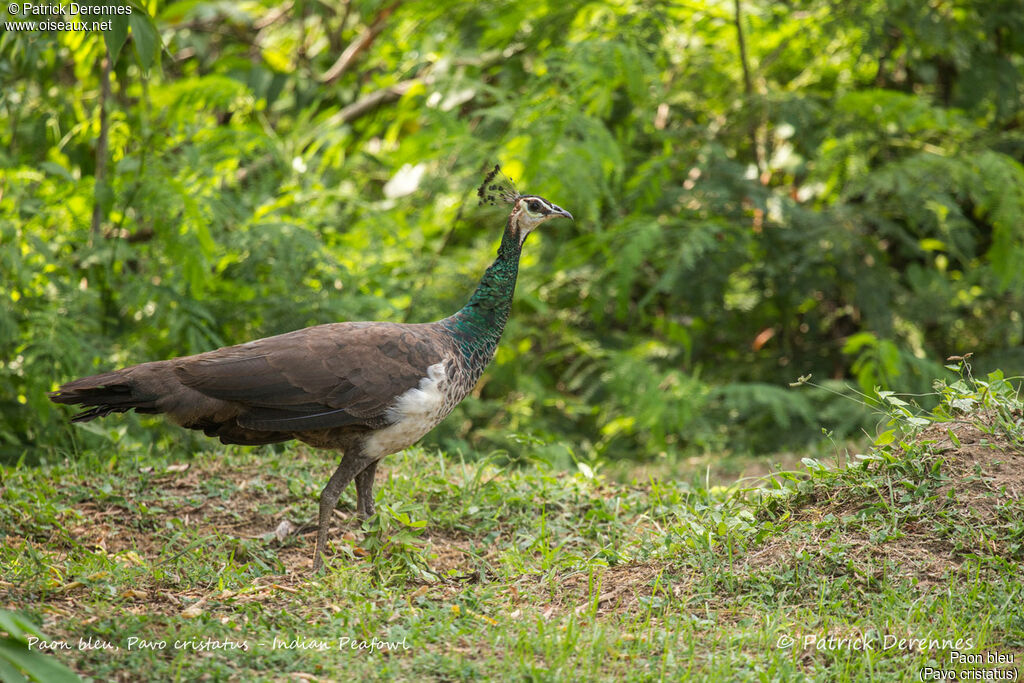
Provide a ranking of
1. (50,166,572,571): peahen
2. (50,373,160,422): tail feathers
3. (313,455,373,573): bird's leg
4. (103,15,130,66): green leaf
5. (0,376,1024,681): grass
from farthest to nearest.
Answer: (313,455,373,573): bird's leg, (50,166,572,571): peahen, (50,373,160,422): tail feathers, (103,15,130,66): green leaf, (0,376,1024,681): grass

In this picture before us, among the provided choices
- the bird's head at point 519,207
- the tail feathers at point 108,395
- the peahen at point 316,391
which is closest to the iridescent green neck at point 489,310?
the bird's head at point 519,207

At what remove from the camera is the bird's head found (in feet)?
17.0

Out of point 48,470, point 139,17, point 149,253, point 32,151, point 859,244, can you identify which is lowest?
point 859,244

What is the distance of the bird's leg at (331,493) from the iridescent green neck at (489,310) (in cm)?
89

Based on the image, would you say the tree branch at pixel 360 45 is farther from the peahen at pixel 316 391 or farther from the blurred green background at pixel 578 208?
the peahen at pixel 316 391

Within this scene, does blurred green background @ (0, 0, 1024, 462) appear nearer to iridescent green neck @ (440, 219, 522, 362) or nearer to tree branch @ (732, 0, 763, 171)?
tree branch @ (732, 0, 763, 171)

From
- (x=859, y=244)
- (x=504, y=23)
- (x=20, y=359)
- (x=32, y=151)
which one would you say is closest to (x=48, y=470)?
(x=20, y=359)

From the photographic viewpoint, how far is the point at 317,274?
6801 millimetres

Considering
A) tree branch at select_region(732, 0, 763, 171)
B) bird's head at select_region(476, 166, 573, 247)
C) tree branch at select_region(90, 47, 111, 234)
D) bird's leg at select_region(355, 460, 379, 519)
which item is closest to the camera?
bird's leg at select_region(355, 460, 379, 519)

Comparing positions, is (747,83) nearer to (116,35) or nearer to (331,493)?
(331,493)

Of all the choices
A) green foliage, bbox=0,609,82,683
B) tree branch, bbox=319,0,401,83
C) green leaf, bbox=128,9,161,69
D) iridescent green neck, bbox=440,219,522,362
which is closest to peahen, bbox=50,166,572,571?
iridescent green neck, bbox=440,219,522,362

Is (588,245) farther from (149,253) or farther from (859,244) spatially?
(149,253)

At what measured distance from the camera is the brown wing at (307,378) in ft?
14.3

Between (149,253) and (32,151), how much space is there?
5.44 feet
